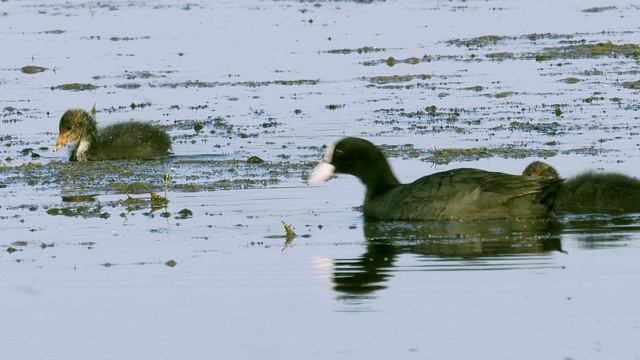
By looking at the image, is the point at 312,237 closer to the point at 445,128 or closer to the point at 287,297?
the point at 287,297

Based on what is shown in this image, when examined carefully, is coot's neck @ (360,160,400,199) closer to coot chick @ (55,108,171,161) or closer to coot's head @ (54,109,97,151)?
coot chick @ (55,108,171,161)

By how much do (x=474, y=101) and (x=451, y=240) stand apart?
9.58m

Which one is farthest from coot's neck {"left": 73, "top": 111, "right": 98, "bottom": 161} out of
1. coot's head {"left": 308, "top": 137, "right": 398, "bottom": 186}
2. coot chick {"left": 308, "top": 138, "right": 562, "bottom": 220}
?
coot chick {"left": 308, "top": 138, "right": 562, "bottom": 220}

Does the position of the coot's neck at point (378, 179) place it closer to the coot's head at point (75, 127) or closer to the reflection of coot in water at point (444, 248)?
the reflection of coot in water at point (444, 248)

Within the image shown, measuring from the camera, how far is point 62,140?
65.9 ft

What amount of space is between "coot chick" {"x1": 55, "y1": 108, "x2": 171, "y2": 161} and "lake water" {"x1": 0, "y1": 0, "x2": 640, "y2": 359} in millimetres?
372

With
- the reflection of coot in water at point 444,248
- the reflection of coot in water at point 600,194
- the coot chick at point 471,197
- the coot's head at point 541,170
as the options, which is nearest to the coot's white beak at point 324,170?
the coot chick at point 471,197

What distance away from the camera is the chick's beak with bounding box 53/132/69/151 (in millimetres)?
20031

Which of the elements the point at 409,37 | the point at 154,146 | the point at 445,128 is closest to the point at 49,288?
the point at 154,146

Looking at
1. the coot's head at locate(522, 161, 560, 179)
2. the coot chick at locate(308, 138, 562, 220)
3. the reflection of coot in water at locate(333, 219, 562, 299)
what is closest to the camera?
the reflection of coot in water at locate(333, 219, 562, 299)

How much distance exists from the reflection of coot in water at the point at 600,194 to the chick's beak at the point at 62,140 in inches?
289

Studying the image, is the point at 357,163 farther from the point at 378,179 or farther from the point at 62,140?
the point at 62,140

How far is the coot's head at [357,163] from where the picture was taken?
49.3 ft

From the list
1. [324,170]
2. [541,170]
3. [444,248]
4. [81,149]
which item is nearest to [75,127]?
[81,149]
